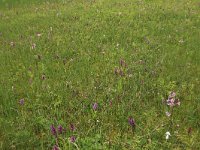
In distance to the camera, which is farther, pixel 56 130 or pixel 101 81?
pixel 101 81

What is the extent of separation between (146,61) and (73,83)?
1.90 m

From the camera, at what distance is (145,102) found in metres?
6.13

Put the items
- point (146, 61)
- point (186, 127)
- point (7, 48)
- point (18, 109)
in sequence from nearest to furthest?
point (186, 127), point (18, 109), point (146, 61), point (7, 48)

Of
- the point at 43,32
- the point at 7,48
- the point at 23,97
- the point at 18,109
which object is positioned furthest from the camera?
the point at 43,32

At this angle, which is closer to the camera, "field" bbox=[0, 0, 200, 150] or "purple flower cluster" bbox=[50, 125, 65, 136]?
"purple flower cluster" bbox=[50, 125, 65, 136]

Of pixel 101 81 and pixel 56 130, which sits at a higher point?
pixel 101 81

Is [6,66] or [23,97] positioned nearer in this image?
[23,97]

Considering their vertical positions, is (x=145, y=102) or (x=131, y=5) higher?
(x=131, y=5)

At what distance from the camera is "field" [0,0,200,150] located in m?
5.16

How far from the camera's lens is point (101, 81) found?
677cm

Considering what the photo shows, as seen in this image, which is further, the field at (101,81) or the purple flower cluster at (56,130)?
the field at (101,81)

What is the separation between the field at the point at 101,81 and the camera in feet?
16.9

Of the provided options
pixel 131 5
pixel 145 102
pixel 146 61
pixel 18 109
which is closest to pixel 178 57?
pixel 146 61

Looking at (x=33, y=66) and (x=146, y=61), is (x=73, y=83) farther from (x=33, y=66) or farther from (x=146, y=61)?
(x=146, y=61)
